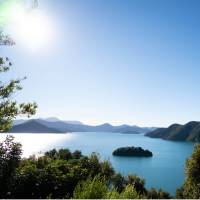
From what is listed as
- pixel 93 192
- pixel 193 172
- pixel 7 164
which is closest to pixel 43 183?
pixel 7 164

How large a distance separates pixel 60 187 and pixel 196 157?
21762 millimetres

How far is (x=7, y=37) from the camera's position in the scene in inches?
448

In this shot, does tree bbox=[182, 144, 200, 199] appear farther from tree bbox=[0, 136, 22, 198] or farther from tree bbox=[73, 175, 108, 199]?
tree bbox=[73, 175, 108, 199]

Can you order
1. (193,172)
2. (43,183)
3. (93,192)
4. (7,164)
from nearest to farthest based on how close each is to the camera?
(93,192)
(7,164)
(43,183)
(193,172)

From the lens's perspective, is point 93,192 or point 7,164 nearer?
point 93,192

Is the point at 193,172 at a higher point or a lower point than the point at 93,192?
lower

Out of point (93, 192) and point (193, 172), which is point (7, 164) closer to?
point (93, 192)

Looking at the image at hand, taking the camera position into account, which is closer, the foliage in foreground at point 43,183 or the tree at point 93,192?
the tree at point 93,192

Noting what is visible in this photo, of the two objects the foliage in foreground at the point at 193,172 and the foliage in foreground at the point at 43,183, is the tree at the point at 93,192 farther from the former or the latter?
the foliage in foreground at the point at 193,172

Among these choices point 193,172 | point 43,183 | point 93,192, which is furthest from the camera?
point 193,172

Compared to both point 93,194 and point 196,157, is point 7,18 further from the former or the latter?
point 196,157

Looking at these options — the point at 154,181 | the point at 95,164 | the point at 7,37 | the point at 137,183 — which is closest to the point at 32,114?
the point at 7,37

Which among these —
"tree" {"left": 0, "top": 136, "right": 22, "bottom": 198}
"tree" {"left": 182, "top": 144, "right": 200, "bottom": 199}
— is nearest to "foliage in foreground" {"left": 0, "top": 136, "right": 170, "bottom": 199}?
"tree" {"left": 0, "top": 136, "right": 22, "bottom": 198}

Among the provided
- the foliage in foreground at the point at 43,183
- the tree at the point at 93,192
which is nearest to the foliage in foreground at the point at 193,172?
the foliage in foreground at the point at 43,183
